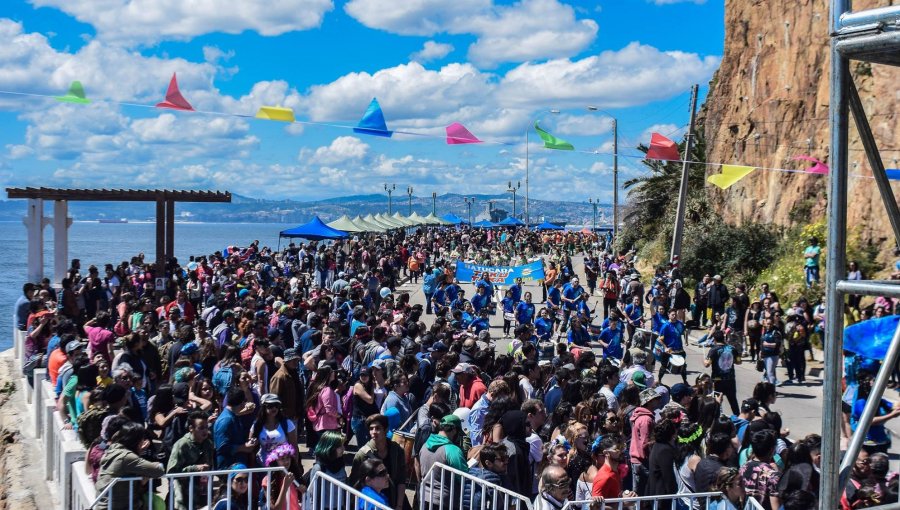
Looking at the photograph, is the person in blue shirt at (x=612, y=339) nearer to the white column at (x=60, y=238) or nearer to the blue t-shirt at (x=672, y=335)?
the blue t-shirt at (x=672, y=335)

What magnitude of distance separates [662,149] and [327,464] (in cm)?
1254

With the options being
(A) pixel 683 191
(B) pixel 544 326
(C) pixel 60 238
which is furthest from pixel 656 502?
(C) pixel 60 238

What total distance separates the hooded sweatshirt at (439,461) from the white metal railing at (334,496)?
26.8 inches

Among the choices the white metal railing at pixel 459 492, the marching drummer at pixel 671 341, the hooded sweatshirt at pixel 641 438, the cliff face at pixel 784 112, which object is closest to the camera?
the white metal railing at pixel 459 492

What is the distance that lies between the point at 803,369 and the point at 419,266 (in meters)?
19.1

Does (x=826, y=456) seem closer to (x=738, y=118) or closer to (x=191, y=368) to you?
(x=191, y=368)

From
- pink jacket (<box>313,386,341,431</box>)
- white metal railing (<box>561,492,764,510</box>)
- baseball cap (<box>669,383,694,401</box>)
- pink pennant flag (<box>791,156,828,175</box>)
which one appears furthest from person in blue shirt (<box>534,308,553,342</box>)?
white metal railing (<box>561,492,764,510</box>)

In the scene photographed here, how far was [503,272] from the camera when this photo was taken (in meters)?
25.0

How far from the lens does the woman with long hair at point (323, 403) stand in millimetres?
9031

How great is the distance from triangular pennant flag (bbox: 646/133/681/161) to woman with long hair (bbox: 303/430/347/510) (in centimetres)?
1192

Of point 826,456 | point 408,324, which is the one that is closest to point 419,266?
point 408,324

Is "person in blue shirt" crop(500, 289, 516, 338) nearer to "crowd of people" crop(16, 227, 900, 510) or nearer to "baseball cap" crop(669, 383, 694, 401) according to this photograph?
"crowd of people" crop(16, 227, 900, 510)

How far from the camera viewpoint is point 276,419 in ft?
24.7

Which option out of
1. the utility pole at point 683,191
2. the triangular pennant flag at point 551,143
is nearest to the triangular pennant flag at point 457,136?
the triangular pennant flag at point 551,143
